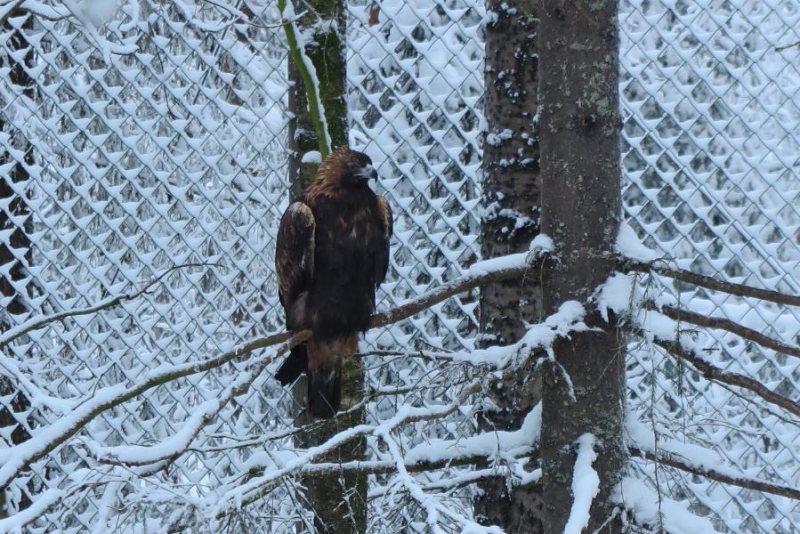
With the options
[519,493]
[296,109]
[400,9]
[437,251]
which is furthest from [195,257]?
[519,493]

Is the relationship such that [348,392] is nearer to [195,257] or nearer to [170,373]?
[195,257]

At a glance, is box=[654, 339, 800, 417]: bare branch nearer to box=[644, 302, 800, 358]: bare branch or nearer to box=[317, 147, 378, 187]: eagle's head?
box=[644, 302, 800, 358]: bare branch

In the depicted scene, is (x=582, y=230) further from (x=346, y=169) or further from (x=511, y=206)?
(x=346, y=169)

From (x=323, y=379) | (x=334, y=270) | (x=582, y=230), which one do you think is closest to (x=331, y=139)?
(x=334, y=270)

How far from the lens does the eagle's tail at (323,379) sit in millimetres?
2899

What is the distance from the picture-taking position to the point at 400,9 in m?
3.17

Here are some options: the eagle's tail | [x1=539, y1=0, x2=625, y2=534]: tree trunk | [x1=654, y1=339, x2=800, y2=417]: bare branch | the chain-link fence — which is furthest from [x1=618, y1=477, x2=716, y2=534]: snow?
the eagle's tail

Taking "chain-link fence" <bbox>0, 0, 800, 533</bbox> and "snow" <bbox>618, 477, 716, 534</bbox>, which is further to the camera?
"chain-link fence" <bbox>0, 0, 800, 533</bbox>

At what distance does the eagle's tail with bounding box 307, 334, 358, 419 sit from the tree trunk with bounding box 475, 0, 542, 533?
1.41 ft

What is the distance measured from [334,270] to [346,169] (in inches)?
12.2

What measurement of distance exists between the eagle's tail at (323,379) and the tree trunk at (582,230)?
876mm

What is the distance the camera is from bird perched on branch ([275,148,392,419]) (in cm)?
294

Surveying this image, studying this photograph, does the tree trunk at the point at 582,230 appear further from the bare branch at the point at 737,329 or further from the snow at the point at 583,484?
the bare branch at the point at 737,329

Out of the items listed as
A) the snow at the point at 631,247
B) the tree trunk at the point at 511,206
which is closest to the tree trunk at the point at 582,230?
the snow at the point at 631,247
